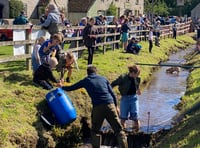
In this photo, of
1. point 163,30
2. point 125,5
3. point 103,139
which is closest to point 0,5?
point 163,30

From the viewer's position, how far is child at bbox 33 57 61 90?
10992 mm

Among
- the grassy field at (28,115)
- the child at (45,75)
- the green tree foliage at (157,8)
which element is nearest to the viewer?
the grassy field at (28,115)

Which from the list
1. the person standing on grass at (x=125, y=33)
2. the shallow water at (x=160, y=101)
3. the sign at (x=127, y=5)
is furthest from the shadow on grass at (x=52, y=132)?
the sign at (x=127, y=5)

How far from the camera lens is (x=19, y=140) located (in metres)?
8.76

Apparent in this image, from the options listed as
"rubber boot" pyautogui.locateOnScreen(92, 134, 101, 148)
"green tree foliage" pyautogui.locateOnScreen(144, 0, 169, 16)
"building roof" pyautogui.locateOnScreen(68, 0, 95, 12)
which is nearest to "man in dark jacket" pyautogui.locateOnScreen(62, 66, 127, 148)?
"rubber boot" pyautogui.locateOnScreen(92, 134, 101, 148)

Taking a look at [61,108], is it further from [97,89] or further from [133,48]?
[133,48]

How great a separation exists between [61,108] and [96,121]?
0.89m

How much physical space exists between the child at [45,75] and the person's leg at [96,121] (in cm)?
208

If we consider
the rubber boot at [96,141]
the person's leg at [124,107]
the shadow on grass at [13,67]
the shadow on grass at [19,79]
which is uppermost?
the shadow on grass at [19,79]

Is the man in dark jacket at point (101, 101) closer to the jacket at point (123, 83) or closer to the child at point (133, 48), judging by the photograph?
the jacket at point (123, 83)

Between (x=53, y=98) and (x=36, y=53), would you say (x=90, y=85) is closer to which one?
(x=53, y=98)

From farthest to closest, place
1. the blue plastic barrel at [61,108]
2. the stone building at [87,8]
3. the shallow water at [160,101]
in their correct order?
the stone building at [87,8] → the shallow water at [160,101] → the blue plastic barrel at [61,108]

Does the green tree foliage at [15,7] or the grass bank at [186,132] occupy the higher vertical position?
the green tree foliage at [15,7]

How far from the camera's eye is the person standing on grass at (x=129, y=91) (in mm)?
9961
